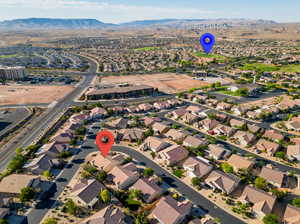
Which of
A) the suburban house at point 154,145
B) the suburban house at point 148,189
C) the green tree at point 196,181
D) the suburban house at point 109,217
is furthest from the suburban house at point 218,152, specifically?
the suburban house at point 109,217

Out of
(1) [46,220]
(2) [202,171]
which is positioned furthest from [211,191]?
(1) [46,220]

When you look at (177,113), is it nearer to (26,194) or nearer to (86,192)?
(86,192)

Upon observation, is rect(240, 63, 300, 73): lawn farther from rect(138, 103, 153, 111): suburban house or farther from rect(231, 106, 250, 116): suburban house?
rect(138, 103, 153, 111): suburban house

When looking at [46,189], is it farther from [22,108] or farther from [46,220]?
[22,108]

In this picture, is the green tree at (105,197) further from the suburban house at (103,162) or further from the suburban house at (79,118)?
the suburban house at (79,118)

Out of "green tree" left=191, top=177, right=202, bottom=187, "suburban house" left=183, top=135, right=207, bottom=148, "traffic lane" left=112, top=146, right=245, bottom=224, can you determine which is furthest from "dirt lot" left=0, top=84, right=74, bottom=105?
"green tree" left=191, top=177, right=202, bottom=187

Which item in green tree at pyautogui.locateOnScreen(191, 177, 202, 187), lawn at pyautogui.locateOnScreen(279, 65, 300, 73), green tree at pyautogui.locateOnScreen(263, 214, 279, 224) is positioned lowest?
green tree at pyautogui.locateOnScreen(191, 177, 202, 187)
